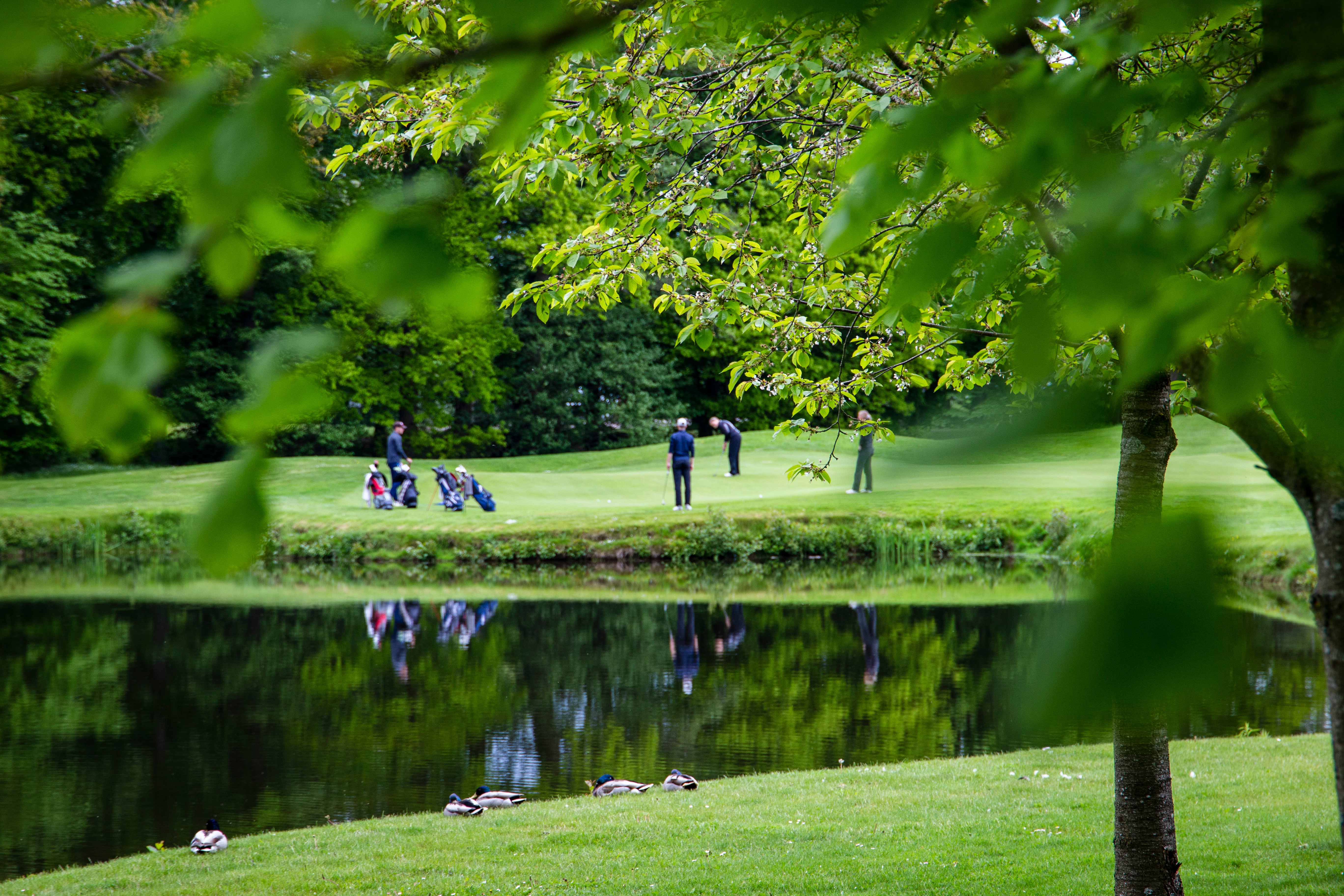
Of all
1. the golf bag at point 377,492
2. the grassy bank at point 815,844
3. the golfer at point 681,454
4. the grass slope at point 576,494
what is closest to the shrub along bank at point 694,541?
the grass slope at point 576,494

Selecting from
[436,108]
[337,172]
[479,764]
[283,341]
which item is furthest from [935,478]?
[479,764]

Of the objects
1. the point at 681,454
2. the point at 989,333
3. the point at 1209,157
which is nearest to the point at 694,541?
the point at 681,454

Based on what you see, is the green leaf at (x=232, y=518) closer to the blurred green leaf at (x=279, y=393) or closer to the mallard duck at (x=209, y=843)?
the blurred green leaf at (x=279, y=393)

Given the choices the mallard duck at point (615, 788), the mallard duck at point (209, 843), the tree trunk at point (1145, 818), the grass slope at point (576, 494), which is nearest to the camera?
the tree trunk at point (1145, 818)

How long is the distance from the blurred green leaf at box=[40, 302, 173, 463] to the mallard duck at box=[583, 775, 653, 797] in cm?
769

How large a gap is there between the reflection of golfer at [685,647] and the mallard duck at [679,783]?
12.4 feet

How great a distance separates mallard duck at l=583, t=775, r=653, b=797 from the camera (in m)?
8.07

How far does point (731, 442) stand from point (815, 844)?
72.3 feet

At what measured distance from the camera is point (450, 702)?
1161 centimetres

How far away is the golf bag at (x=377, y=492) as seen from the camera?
24.1 metres

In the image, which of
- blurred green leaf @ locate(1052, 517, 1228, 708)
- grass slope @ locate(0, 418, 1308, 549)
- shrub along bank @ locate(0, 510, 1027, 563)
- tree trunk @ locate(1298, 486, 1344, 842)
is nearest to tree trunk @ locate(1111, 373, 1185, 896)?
grass slope @ locate(0, 418, 1308, 549)

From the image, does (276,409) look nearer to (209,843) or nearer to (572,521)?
(209,843)

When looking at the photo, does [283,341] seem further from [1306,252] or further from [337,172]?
[337,172]

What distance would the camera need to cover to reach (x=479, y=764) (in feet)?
30.8
